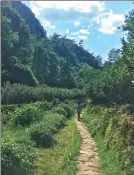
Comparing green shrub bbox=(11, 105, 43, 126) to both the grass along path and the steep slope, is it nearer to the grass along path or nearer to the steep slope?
→ the grass along path

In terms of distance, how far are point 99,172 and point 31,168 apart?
2.80 meters

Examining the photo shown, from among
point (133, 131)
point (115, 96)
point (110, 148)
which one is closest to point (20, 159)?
point (133, 131)

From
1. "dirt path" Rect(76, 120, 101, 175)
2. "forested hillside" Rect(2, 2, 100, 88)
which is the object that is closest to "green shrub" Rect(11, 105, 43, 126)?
"dirt path" Rect(76, 120, 101, 175)

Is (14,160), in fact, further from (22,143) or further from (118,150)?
(118,150)

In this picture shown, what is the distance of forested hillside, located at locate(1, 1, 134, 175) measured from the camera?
15008 millimetres

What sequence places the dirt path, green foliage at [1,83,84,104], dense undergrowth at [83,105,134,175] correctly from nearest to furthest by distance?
dense undergrowth at [83,105,134,175], the dirt path, green foliage at [1,83,84,104]

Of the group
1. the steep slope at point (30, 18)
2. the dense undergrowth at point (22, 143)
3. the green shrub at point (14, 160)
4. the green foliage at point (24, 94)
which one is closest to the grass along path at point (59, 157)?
the dense undergrowth at point (22, 143)

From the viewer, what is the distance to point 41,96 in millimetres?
56125

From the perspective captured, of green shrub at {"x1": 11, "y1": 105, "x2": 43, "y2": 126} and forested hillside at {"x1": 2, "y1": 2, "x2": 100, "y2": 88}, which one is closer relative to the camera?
green shrub at {"x1": 11, "y1": 105, "x2": 43, "y2": 126}

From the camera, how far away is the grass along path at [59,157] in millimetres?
14961

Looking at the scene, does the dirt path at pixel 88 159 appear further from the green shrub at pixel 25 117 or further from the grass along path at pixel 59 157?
the green shrub at pixel 25 117

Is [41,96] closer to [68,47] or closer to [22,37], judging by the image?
[22,37]

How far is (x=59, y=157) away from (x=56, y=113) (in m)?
18.1

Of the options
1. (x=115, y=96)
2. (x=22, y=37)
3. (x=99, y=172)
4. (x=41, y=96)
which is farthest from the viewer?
(x=22, y=37)
